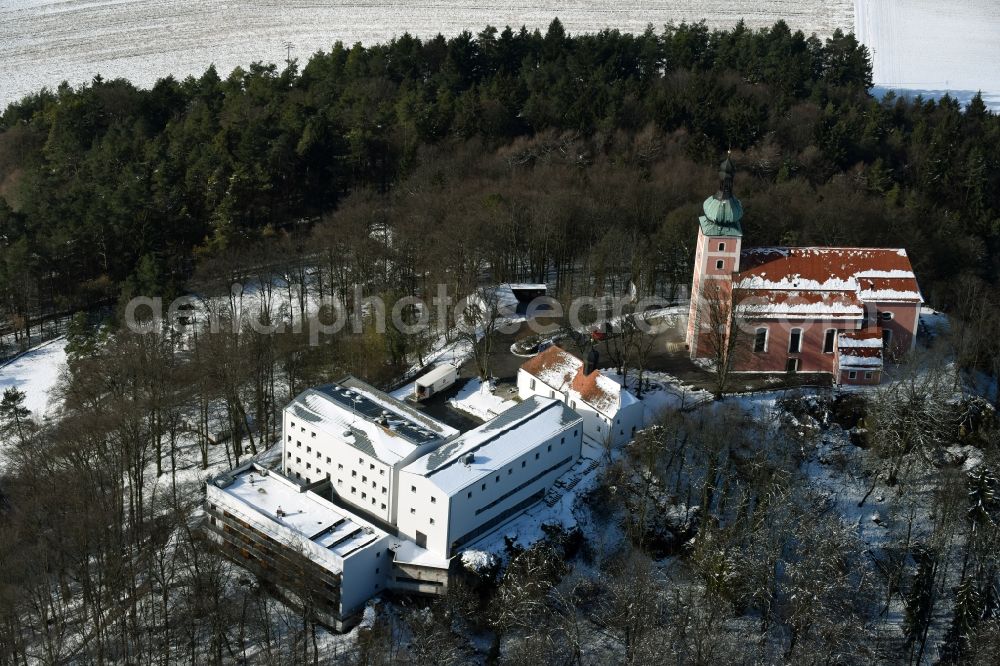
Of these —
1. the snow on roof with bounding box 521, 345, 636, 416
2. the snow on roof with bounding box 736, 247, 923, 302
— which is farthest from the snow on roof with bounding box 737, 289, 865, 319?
the snow on roof with bounding box 521, 345, 636, 416

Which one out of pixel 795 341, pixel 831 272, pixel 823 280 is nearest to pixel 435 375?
pixel 795 341

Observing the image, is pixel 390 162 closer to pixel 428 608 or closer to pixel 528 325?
pixel 528 325

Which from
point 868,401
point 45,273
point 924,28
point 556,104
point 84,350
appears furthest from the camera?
point 924,28

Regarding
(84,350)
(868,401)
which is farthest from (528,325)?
(84,350)

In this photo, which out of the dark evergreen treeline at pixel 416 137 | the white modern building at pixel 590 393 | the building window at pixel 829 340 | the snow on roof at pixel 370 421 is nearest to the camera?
the snow on roof at pixel 370 421

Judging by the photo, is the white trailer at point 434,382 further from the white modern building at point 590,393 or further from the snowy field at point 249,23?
the snowy field at point 249,23

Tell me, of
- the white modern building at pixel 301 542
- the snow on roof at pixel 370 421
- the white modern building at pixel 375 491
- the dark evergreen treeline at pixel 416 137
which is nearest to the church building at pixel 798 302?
the white modern building at pixel 375 491
